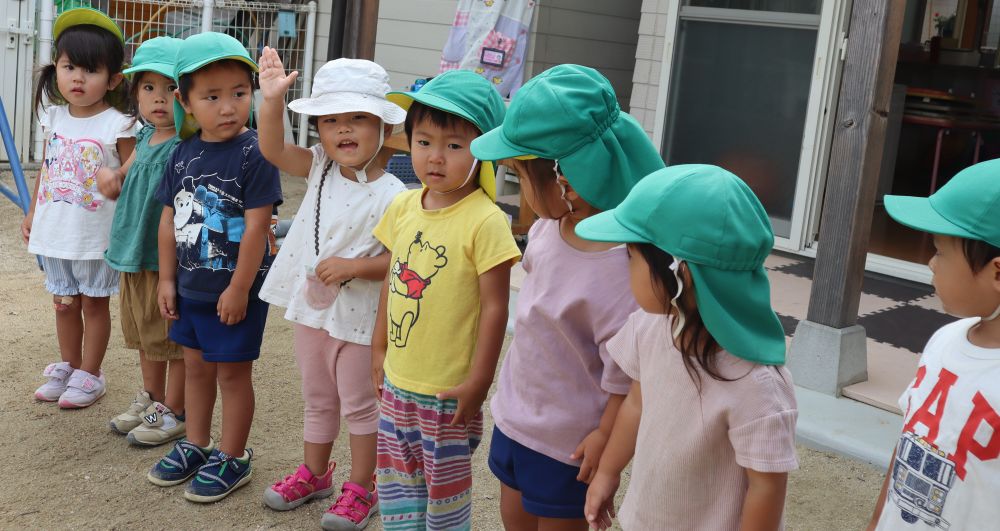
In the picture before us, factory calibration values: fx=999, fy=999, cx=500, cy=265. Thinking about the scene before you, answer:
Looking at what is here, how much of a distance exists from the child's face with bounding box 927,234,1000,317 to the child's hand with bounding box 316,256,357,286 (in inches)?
57.8

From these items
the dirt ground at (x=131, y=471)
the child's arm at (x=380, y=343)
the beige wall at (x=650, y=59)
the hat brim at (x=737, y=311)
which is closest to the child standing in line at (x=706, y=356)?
the hat brim at (x=737, y=311)

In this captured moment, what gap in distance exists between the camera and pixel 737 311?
1579 millimetres

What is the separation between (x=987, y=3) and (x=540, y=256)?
32.9ft

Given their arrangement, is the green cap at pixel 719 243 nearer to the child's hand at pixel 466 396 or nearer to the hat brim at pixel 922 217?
the hat brim at pixel 922 217

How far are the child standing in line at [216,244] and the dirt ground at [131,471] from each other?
116 millimetres

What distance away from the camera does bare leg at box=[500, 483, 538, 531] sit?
2193 mm

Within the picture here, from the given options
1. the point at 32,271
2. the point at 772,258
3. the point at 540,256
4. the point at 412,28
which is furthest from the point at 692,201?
the point at 412,28

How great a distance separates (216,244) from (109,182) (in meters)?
0.74

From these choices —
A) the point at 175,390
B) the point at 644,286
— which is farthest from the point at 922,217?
the point at 175,390

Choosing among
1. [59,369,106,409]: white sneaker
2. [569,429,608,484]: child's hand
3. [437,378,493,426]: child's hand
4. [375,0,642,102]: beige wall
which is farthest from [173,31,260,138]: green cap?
[375,0,642,102]: beige wall

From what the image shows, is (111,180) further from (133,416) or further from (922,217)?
(922,217)

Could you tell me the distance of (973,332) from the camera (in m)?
1.73

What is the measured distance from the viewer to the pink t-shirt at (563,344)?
196 cm

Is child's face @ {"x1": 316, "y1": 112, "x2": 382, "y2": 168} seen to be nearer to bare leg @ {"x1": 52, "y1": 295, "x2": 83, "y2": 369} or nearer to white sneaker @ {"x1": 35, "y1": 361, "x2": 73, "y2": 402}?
bare leg @ {"x1": 52, "y1": 295, "x2": 83, "y2": 369}
